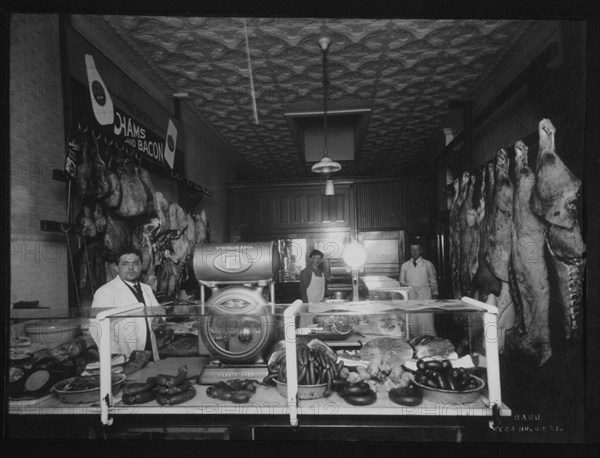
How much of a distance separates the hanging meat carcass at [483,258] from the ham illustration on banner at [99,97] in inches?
113

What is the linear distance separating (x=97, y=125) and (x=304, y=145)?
280 cm

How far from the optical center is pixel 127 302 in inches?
85.2

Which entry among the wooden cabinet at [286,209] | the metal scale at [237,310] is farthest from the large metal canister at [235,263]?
the wooden cabinet at [286,209]

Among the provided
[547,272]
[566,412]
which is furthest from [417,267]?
[566,412]

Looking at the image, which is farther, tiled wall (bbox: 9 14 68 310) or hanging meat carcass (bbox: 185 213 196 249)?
hanging meat carcass (bbox: 185 213 196 249)

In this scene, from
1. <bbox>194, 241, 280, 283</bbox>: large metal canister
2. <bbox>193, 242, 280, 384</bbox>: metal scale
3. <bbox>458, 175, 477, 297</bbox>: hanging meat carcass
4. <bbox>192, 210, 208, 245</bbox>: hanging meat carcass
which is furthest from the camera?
<bbox>192, 210, 208, 245</bbox>: hanging meat carcass

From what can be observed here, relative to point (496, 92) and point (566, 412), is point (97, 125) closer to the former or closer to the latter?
point (496, 92)

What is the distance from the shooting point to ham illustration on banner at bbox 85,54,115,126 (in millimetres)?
2265

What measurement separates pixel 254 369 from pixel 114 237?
141 centimetres

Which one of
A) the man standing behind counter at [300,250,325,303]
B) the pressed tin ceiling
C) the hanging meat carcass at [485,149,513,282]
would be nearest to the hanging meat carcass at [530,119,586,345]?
the hanging meat carcass at [485,149,513,282]

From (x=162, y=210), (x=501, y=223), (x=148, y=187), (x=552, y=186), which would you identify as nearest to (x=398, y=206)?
(x=501, y=223)

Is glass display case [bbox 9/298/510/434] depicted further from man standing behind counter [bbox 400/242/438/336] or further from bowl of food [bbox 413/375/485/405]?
man standing behind counter [bbox 400/242/438/336]

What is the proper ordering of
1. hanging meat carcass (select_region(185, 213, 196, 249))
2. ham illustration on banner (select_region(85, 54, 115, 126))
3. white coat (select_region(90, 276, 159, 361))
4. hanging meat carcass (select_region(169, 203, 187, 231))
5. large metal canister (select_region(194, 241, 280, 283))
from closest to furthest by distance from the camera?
large metal canister (select_region(194, 241, 280, 283)) < white coat (select_region(90, 276, 159, 361)) < ham illustration on banner (select_region(85, 54, 115, 126)) < hanging meat carcass (select_region(169, 203, 187, 231)) < hanging meat carcass (select_region(185, 213, 196, 249))

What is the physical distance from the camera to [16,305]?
5.83 ft
